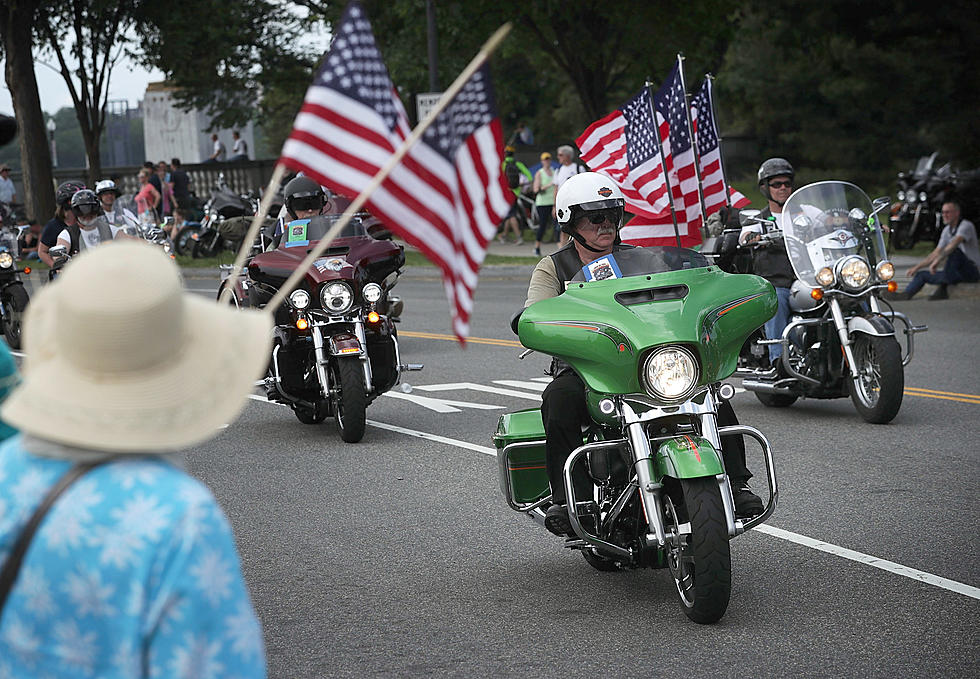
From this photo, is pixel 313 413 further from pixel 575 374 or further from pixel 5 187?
pixel 5 187

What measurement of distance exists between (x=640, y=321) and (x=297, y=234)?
5.17 m

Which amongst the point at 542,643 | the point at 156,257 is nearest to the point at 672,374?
the point at 542,643

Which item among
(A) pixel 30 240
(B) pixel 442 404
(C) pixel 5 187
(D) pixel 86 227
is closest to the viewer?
(B) pixel 442 404

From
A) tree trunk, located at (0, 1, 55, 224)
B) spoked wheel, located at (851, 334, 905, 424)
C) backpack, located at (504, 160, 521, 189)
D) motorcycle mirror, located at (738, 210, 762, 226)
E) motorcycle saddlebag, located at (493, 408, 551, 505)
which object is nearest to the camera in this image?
motorcycle saddlebag, located at (493, 408, 551, 505)

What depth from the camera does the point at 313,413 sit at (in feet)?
34.9

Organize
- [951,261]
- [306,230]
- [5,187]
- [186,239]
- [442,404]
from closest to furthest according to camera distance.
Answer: [306,230]
[442,404]
[951,261]
[186,239]
[5,187]

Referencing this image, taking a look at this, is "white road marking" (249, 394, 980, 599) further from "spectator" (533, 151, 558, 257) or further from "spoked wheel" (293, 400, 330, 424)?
"spectator" (533, 151, 558, 257)

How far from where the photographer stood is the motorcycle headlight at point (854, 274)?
985 centimetres

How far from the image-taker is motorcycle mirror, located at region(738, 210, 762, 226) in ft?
34.8

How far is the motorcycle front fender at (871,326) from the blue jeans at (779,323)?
1.99 ft

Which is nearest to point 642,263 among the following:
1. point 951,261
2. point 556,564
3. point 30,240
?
point 556,564

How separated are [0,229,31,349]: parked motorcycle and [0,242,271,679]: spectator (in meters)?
14.3

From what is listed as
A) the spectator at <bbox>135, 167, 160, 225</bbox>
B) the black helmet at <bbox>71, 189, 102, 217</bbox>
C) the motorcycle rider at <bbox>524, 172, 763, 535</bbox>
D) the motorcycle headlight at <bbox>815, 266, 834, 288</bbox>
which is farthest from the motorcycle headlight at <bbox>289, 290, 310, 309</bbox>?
the spectator at <bbox>135, 167, 160, 225</bbox>

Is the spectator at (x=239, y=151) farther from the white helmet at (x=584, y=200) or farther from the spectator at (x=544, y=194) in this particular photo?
the white helmet at (x=584, y=200)
